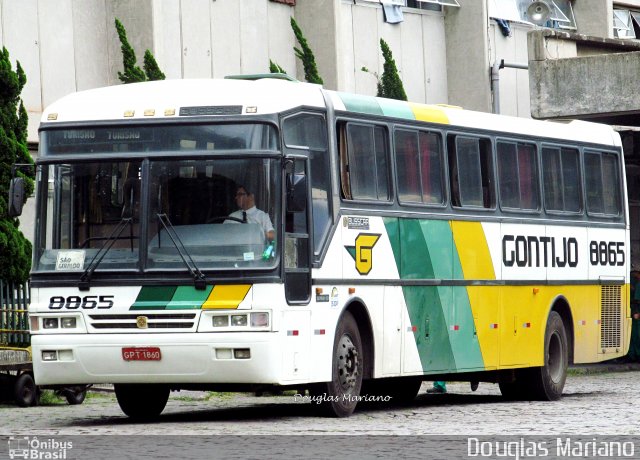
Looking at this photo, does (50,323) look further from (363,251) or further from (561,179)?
(561,179)

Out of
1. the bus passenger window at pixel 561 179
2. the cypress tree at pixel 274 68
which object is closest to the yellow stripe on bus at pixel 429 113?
the bus passenger window at pixel 561 179

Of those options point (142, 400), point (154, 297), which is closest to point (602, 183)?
point (142, 400)

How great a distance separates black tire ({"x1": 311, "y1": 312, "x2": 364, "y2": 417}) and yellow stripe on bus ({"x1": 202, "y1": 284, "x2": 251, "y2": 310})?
1.40 m

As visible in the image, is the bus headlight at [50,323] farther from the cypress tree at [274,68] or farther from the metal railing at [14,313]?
the cypress tree at [274,68]

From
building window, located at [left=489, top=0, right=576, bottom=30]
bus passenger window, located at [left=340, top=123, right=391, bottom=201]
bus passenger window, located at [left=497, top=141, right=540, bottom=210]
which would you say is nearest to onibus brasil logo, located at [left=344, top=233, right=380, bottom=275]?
bus passenger window, located at [left=340, top=123, right=391, bottom=201]

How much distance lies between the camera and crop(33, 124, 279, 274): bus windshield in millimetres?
14930

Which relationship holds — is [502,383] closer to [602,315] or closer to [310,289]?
[602,315]

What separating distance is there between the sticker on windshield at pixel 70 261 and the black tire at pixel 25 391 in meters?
5.24

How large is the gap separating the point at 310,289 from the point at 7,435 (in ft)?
10.1

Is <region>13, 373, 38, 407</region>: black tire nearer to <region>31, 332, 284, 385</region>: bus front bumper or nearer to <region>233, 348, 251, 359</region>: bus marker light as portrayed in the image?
<region>31, 332, 284, 385</region>: bus front bumper

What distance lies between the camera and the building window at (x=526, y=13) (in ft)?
131

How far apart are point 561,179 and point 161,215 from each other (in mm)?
7460

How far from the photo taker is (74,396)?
2044cm

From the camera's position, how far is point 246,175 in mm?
15070
